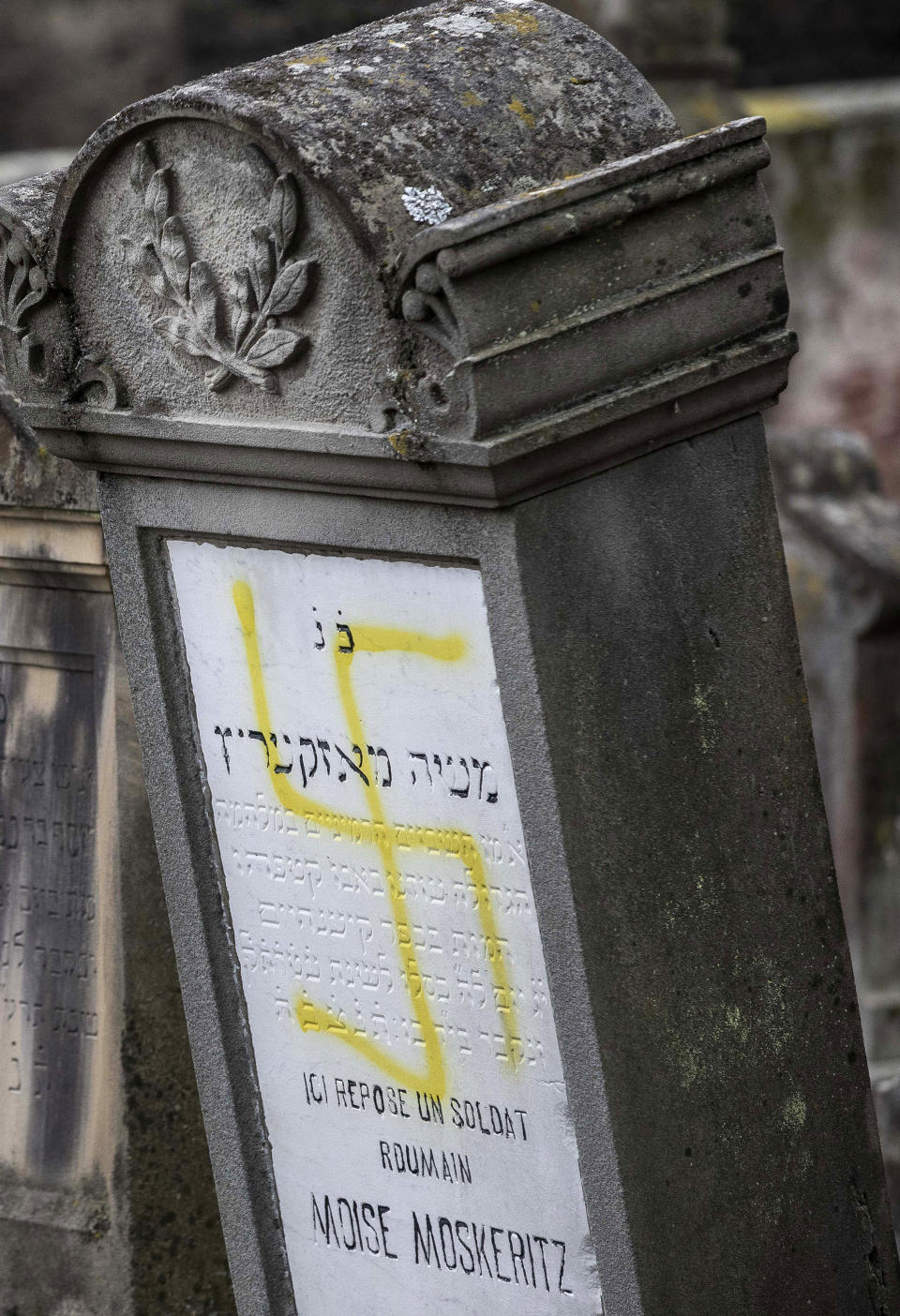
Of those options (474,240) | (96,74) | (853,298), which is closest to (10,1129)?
(474,240)

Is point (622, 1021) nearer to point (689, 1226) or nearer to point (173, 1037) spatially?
point (689, 1226)

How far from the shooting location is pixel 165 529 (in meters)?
2.65

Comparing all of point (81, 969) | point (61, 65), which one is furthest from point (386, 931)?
point (61, 65)

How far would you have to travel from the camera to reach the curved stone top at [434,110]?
221 centimetres

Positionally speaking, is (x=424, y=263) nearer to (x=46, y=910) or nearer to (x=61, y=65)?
(x=46, y=910)

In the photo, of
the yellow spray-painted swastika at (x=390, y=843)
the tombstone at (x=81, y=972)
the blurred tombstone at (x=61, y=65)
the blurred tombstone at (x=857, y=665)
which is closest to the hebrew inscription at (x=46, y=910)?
the tombstone at (x=81, y=972)

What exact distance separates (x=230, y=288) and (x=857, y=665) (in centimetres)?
297

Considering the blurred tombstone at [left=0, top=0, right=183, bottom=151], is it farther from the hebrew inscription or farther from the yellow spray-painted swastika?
the yellow spray-painted swastika

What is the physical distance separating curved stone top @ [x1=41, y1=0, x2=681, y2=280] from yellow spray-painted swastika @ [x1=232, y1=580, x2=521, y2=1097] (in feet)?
1.58

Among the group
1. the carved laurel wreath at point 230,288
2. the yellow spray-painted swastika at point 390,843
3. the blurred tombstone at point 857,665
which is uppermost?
the carved laurel wreath at point 230,288

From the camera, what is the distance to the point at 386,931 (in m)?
2.60

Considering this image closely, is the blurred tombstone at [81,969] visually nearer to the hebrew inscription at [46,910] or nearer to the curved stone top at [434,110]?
the hebrew inscription at [46,910]

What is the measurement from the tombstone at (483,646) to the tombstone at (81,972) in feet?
1.22

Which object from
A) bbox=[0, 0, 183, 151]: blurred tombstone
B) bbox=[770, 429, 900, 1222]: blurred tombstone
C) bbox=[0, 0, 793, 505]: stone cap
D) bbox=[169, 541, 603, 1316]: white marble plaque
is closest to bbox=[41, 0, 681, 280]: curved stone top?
bbox=[0, 0, 793, 505]: stone cap
